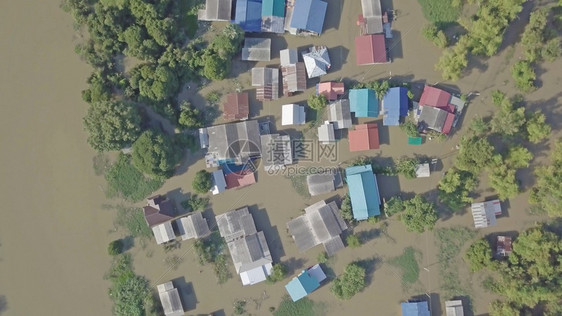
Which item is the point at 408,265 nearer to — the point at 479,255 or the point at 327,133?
the point at 479,255

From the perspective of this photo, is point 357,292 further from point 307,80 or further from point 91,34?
point 91,34

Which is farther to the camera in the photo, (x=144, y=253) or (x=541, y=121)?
(x=144, y=253)

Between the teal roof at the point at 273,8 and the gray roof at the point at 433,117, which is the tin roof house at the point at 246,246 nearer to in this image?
the gray roof at the point at 433,117

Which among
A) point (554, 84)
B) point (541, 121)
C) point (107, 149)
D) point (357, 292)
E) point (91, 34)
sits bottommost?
point (357, 292)

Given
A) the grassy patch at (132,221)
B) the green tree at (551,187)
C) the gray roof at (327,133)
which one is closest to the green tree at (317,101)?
the gray roof at (327,133)

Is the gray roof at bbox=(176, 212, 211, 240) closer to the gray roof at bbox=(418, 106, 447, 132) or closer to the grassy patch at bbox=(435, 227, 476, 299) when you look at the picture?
the grassy patch at bbox=(435, 227, 476, 299)

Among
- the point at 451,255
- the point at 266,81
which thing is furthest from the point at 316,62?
the point at 451,255

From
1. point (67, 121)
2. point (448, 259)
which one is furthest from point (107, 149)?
point (448, 259)
